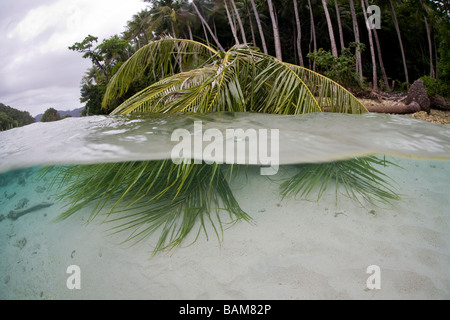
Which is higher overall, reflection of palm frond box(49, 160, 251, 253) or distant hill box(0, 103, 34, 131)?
distant hill box(0, 103, 34, 131)

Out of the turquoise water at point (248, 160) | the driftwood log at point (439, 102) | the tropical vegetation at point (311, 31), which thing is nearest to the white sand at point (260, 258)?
the turquoise water at point (248, 160)

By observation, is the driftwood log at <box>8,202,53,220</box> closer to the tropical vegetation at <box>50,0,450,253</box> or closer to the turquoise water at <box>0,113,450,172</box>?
the tropical vegetation at <box>50,0,450,253</box>

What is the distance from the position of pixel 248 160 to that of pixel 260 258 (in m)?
0.85

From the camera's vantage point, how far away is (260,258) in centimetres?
186

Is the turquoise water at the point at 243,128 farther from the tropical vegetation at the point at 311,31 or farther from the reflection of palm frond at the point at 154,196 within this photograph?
the tropical vegetation at the point at 311,31

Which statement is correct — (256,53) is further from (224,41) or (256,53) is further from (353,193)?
(224,41)

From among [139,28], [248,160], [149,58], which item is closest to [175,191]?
[248,160]

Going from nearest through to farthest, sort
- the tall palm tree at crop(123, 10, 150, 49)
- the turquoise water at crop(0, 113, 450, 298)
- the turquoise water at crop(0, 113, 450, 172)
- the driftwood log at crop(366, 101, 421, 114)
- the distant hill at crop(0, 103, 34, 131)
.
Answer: the turquoise water at crop(0, 113, 450, 298), the turquoise water at crop(0, 113, 450, 172), the distant hill at crop(0, 103, 34, 131), the driftwood log at crop(366, 101, 421, 114), the tall palm tree at crop(123, 10, 150, 49)

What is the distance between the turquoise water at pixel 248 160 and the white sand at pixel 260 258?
0.06ft

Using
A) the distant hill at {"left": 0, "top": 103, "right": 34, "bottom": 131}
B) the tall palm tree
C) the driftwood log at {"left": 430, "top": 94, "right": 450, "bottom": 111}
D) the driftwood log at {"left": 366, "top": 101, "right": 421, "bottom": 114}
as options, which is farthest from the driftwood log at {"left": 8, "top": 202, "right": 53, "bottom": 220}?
the tall palm tree

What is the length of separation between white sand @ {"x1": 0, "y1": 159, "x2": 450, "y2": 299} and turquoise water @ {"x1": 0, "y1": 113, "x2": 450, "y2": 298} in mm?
20

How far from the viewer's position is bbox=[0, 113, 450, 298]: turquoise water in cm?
220

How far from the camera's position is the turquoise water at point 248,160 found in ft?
7.21

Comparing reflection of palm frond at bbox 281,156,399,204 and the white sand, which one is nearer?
the white sand
